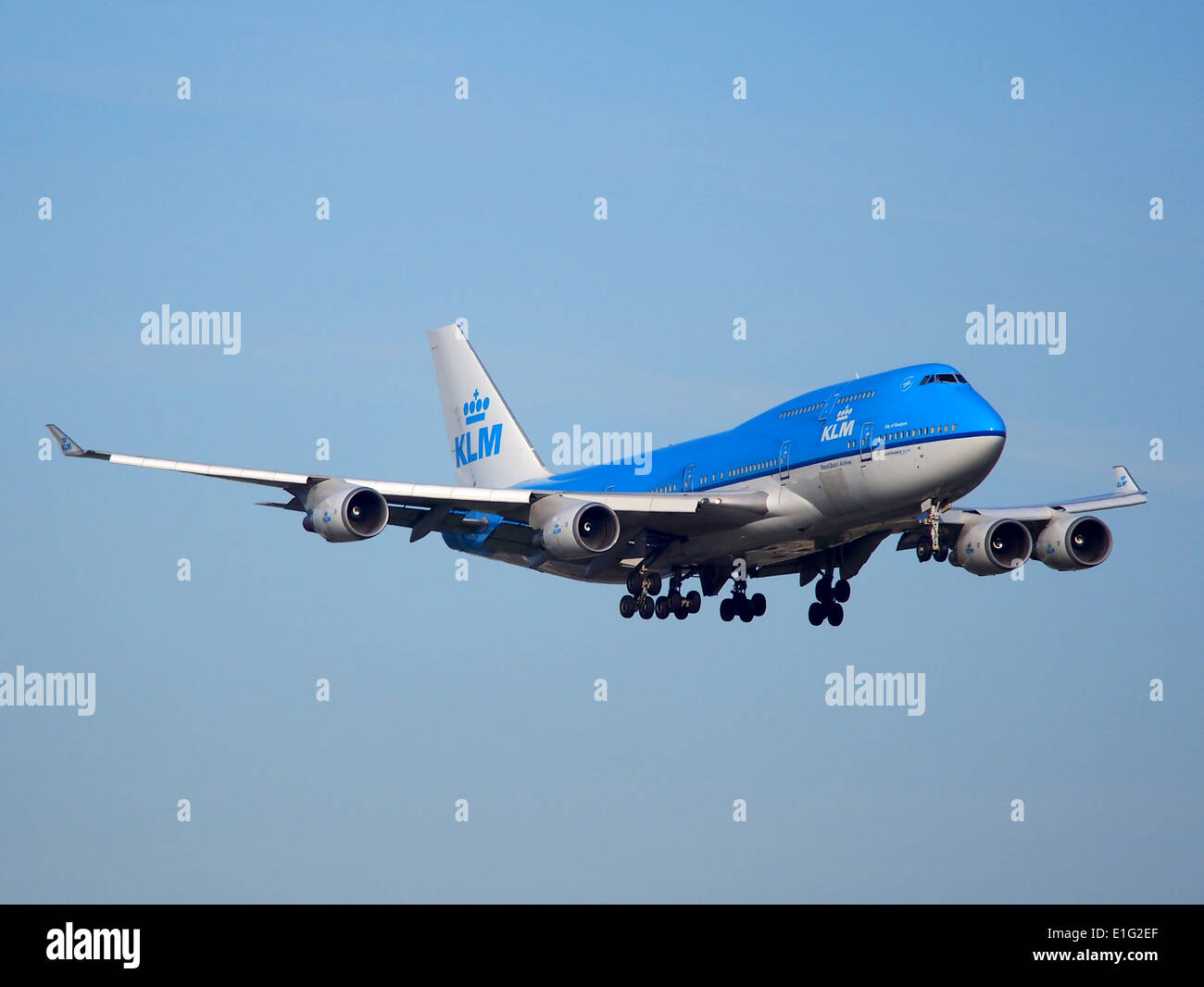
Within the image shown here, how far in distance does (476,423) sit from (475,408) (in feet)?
2.26

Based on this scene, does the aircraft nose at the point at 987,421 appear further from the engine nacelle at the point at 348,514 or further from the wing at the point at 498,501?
the engine nacelle at the point at 348,514

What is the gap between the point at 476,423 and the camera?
75.6m

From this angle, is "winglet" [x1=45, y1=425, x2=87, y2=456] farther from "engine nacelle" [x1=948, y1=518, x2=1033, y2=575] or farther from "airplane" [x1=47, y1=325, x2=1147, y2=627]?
"engine nacelle" [x1=948, y1=518, x2=1033, y2=575]

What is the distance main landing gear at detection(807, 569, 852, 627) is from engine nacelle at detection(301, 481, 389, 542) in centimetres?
1594

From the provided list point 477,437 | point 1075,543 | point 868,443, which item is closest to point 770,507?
point 868,443

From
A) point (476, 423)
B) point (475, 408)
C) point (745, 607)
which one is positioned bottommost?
point (745, 607)

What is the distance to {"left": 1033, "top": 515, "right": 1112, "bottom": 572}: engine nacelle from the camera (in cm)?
6084

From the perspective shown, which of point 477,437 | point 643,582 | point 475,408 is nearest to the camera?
point 643,582

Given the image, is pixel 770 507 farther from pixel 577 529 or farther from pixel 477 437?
pixel 477 437

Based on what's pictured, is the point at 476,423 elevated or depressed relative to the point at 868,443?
elevated

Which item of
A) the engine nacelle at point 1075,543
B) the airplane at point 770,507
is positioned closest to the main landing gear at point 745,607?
the airplane at point 770,507

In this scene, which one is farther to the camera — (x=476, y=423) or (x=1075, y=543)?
(x=476, y=423)
